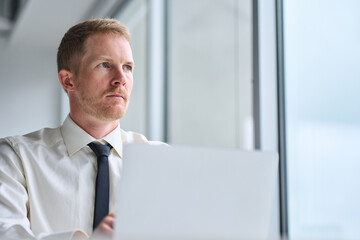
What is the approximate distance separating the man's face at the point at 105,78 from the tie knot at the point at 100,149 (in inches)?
3.6

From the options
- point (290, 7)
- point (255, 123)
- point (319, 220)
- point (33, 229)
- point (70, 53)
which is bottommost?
point (319, 220)

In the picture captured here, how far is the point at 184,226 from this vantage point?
842 millimetres

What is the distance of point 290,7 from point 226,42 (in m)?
0.66

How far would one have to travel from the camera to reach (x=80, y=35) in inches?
64.8

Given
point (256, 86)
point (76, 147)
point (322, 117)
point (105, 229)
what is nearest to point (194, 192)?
point (105, 229)

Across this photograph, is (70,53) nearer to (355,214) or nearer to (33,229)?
(33,229)

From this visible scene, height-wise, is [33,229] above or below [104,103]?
below

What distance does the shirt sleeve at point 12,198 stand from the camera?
1.21 metres

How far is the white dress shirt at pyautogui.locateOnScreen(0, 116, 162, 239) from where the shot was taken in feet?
4.47

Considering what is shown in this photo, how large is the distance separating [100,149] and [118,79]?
0.78 ft

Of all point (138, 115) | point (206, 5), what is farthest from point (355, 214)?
point (138, 115)

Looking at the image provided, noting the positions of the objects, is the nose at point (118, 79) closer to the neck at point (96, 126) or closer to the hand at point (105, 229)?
the neck at point (96, 126)

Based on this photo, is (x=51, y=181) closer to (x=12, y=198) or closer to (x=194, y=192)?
(x=12, y=198)

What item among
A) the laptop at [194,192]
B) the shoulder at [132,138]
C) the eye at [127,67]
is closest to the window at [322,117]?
the shoulder at [132,138]
